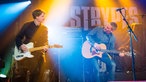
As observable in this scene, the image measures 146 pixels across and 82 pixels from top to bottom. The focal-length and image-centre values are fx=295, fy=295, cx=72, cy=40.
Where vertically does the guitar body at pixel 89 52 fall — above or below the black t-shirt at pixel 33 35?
below

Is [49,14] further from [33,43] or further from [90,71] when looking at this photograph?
[90,71]

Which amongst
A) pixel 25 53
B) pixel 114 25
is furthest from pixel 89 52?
pixel 25 53

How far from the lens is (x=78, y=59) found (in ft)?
20.4

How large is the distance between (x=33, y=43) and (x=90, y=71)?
1.36 metres

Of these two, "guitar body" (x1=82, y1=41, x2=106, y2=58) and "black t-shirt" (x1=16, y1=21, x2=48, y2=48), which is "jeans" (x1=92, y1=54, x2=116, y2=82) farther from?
"black t-shirt" (x1=16, y1=21, x2=48, y2=48)

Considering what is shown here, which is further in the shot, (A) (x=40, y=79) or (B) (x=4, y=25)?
(B) (x=4, y=25)

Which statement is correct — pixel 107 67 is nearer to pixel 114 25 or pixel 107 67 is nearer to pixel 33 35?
pixel 114 25

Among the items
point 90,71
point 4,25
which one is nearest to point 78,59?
point 90,71

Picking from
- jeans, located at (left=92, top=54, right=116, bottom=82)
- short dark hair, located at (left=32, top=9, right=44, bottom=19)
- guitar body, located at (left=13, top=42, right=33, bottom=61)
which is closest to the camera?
guitar body, located at (left=13, top=42, right=33, bottom=61)

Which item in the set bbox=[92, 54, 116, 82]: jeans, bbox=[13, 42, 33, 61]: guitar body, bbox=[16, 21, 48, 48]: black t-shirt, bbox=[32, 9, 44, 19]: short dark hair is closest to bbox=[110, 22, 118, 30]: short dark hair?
bbox=[92, 54, 116, 82]: jeans

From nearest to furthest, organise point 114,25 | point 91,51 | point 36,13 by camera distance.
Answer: point 91,51 < point 36,13 < point 114,25

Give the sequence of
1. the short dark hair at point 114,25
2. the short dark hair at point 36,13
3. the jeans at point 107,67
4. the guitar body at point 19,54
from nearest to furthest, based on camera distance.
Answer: the guitar body at point 19,54 → the jeans at point 107,67 → the short dark hair at point 36,13 → the short dark hair at point 114,25

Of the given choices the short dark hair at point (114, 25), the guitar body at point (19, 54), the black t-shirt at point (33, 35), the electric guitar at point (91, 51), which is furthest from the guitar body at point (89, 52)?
the guitar body at point (19, 54)

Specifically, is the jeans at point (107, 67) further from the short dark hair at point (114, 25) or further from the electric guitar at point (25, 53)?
the electric guitar at point (25, 53)
